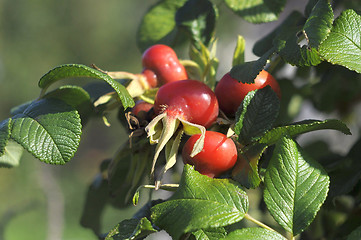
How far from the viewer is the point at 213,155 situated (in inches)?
22.1

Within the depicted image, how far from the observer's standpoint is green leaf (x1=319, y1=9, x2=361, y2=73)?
53 centimetres

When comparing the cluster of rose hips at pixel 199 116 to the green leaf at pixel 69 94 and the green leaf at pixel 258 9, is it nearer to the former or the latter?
the green leaf at pixel 69 94

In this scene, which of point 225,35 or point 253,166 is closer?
point 253,166

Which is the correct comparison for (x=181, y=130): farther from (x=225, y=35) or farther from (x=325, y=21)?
(x=225, y=35)

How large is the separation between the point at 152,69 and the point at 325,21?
294 millimetres

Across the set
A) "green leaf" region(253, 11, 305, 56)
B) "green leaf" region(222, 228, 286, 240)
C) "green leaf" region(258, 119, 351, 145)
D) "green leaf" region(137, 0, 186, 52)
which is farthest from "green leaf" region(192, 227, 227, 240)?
"green leaf" region(137, 0, 186, 52)

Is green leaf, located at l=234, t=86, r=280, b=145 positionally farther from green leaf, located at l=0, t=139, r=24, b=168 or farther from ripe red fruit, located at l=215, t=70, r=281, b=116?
green leaf, located at l=0, t=139, r=24, b=168

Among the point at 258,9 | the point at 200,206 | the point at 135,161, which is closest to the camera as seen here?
the point at 200,206

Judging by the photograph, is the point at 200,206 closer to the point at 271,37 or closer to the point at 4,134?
the point at 4,134

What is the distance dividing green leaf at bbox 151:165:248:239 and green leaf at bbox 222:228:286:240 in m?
0.02

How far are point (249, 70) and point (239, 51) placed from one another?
13 cm

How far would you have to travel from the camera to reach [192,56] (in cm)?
79

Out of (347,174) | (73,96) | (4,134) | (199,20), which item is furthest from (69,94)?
(347,174)

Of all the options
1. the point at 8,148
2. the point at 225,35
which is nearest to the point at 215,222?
the point at 8,148
